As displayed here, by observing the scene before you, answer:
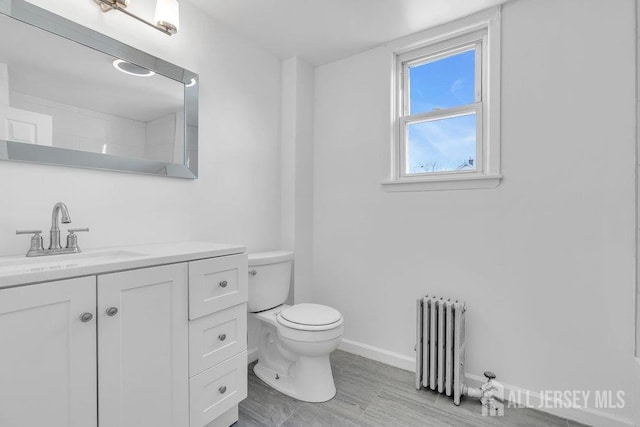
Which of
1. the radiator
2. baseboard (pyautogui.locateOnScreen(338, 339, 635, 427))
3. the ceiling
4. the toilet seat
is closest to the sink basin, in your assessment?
the toilet seat

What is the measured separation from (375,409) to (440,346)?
512mm

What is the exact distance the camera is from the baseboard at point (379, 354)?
2118mm

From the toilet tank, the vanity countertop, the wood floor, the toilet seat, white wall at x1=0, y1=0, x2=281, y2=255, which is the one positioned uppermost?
white wall at x1=0, y1=0, x2=281, y2=255

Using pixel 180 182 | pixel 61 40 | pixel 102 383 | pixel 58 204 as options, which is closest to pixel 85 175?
pixel 58 204

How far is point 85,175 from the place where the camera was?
142cm

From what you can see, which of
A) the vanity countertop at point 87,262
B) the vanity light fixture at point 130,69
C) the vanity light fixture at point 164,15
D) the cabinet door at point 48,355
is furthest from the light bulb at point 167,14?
the cabinet door at point 48,355

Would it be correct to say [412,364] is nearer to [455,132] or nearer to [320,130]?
[455,132]

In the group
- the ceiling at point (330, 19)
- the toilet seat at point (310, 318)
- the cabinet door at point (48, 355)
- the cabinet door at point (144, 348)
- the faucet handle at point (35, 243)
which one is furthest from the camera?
the ceiling at point (330, 19)

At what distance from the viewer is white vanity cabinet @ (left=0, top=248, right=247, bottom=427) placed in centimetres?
90

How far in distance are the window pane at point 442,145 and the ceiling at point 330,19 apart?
63 cm

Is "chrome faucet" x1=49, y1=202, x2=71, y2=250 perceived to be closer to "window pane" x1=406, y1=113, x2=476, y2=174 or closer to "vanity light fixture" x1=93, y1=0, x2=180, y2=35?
"vanity light fixture" x1=93, y1=0, x2=180, y2=35

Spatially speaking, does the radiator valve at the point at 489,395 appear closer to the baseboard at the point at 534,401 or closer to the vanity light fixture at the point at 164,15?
the baseboard at the point at 534,401

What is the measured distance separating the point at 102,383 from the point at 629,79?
8.44 feet

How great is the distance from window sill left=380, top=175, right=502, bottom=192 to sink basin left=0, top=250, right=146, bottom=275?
1.59 metres
